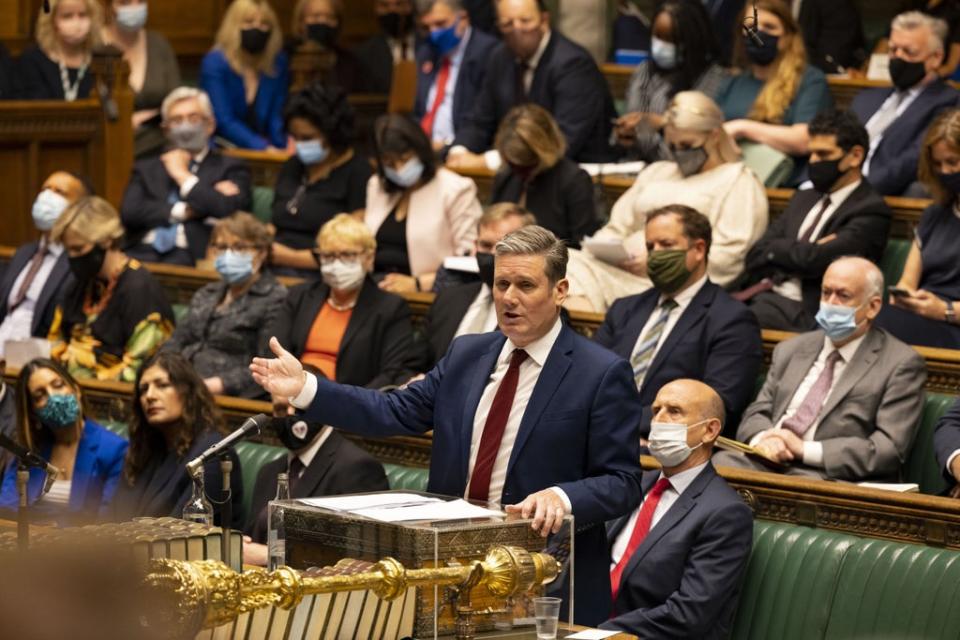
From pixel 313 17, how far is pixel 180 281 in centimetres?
244

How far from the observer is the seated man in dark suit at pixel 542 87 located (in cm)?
650

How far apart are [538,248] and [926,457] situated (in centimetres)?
188

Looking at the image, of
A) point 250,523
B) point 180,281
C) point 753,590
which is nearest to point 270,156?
point 180,281

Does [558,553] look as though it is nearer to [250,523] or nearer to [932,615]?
[932,615]

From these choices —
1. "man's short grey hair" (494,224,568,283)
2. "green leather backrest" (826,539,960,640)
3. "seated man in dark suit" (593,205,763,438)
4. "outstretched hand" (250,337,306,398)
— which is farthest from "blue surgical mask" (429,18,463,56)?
"outstretched hand" (250,337,306,398)

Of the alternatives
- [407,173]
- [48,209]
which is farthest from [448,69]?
[48,209]

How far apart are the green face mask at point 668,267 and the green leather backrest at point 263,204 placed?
9.21ft

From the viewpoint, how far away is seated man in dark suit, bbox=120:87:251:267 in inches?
259

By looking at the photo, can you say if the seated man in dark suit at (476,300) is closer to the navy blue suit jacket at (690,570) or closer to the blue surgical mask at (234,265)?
the blue surgical mask at (234,265)

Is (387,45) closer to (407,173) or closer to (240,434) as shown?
(407,173)

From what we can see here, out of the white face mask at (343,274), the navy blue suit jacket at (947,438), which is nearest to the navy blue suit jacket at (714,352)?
the navy blue suit jacket at (947,438)

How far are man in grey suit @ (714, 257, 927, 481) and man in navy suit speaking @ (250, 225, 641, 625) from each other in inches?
51.6

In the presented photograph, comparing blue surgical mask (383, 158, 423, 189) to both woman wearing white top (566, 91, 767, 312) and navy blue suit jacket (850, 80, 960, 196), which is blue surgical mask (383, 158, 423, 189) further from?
navy blue suit jacket (850, 80, 960, 196)

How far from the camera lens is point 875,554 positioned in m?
3.53
